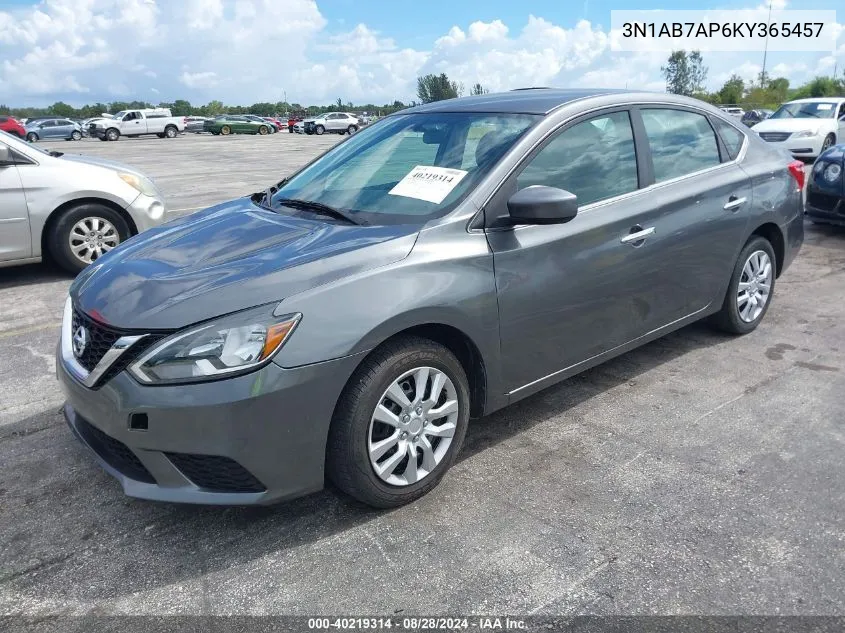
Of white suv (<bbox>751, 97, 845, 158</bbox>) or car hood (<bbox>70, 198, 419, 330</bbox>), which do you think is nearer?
car hood (<bbox>70, 198, 419, 330</bbox>)

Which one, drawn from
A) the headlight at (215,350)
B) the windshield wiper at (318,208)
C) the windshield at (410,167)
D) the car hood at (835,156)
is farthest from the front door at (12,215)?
the car hood at (835,156)

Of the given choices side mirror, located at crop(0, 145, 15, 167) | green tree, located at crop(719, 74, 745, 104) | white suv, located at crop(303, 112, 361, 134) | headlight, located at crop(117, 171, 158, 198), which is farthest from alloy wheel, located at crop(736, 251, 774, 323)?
green tree, located at crop(719, 74, 745, 104)

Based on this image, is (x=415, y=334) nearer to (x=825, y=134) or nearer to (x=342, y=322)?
(x=342, y=322)

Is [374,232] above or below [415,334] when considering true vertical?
above

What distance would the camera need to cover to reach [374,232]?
9.68 ft

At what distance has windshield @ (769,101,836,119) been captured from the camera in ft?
55.3

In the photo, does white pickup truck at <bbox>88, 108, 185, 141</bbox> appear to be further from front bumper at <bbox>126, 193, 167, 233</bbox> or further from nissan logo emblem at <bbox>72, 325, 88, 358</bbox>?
nissan logo emblem at <bbox>72, 325, 88, 358</bbox>

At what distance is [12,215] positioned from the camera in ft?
20.1

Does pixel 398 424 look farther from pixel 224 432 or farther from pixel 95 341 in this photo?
pixel 95 341

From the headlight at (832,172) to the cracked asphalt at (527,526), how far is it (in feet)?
14.8

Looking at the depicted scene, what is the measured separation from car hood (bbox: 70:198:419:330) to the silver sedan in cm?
351

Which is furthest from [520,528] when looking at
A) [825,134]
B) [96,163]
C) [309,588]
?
[825,134]

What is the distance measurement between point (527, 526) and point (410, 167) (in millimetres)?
1774

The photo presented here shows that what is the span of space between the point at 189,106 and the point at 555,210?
119 meters
